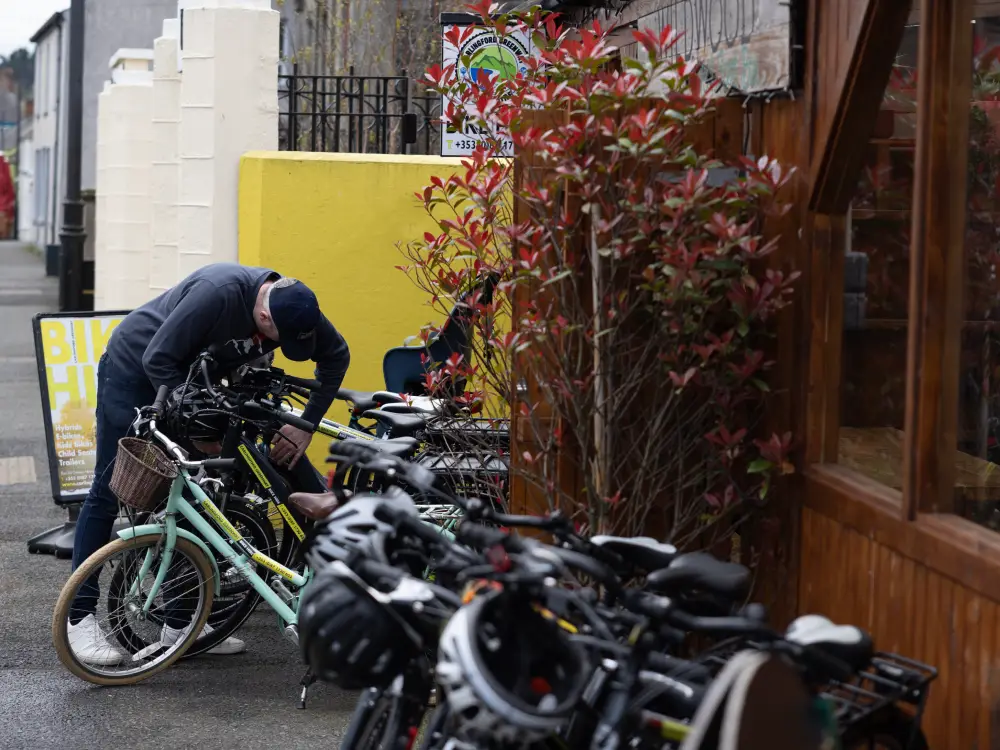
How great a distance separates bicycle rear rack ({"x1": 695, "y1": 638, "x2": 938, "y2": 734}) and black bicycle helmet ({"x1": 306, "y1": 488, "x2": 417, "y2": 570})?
72cm

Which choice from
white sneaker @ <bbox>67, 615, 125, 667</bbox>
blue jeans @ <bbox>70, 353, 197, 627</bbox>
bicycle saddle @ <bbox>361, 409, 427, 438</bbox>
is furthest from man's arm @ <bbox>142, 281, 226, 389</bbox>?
white sneaker @ <bbox>67, 615, 125, 667</bbox>

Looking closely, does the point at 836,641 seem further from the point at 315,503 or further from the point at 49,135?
the point at 49,135

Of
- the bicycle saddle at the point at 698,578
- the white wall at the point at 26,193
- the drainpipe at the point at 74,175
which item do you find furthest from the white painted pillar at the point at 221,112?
the white wall at the point at 26,193

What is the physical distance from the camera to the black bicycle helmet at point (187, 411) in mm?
5598

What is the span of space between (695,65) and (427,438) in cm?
210

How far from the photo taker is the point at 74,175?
16031 millimetres

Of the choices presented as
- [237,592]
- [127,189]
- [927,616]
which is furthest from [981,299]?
[127,189]

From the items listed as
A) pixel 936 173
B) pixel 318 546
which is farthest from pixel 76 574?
pixel 936 173

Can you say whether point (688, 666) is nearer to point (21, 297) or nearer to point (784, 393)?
point (784, 393)

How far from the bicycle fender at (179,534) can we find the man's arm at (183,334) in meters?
0.61

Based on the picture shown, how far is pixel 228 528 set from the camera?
5.58 metres

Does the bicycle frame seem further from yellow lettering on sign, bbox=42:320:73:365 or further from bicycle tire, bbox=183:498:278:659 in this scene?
yellow lettering on sign, bbox=42:320:73:365

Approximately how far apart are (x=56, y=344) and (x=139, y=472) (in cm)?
284

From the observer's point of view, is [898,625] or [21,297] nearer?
[898,625]
